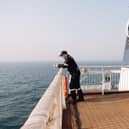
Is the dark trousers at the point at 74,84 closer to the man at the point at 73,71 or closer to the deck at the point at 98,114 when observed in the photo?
the man at the point at 73,71

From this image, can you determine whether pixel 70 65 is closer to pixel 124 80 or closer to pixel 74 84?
pixel 74 84

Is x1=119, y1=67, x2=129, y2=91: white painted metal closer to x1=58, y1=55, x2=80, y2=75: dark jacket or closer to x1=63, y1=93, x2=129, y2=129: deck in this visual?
x1=63, y1=93, x2=129, y2=129: deck

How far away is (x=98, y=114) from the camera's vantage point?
526 centimetres

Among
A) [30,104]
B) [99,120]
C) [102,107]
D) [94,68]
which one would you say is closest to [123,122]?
[99,120]

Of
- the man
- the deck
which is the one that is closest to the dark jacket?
the man

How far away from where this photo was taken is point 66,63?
6191 mm

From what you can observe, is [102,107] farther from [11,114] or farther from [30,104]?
[30,104]

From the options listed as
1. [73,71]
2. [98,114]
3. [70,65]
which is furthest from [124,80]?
[98,114]

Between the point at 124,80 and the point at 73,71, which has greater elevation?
the point at 73,71

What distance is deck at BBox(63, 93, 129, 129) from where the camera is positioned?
4.46 meters

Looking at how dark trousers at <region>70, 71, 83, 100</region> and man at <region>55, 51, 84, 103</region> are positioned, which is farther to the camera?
dark trousers at <region>70, 71, 83, 100</region>

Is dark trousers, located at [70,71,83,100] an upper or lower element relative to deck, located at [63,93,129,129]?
upper

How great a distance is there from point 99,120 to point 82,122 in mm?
399

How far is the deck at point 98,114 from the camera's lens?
4.46 m
